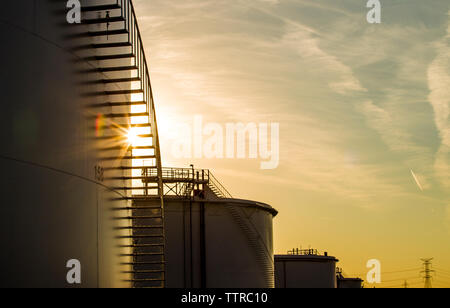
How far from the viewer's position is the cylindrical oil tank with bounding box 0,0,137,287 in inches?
471

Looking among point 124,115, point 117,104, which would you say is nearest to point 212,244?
point 124,115

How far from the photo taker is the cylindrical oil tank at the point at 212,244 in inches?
1133

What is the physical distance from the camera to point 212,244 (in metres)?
29.6

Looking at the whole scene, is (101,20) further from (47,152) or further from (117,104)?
(47,152)

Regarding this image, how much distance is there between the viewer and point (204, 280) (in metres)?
29.0

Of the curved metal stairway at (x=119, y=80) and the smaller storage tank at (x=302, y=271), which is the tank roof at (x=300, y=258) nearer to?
the smaller storage tank at (x=302, y=271)

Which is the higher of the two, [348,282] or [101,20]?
[101,20]

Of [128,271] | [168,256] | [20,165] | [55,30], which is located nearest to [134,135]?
[128,271]

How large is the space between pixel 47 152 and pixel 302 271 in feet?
119

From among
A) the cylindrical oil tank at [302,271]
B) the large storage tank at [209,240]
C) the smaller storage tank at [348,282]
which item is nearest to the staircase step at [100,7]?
the large storage tank at [209,240]

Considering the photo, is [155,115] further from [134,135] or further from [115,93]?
[115,93]

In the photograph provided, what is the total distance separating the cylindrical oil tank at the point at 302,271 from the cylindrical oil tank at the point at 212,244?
14540 millimetres
